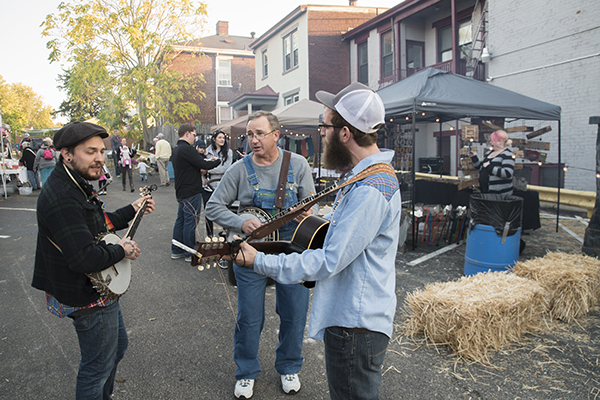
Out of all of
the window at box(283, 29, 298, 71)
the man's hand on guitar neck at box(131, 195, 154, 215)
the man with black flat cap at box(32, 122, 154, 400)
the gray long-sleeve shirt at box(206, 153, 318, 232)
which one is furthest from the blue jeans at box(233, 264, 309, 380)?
the window at box(283, 29, 298, 71)

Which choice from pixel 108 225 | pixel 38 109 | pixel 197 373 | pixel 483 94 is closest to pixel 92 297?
pixel 108 225

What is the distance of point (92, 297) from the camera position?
7.10 ft

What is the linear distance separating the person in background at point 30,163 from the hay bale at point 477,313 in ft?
51.1

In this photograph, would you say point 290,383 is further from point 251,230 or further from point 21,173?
point 21,173

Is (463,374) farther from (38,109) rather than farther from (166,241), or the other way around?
(38,109)

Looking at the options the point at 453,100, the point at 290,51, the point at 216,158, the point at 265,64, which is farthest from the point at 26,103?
the point at 453,100

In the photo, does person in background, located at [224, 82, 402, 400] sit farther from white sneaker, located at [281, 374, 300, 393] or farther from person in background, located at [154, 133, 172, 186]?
person in background, located at [154, 133, 172, 186]

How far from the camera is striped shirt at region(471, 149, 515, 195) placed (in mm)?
6348

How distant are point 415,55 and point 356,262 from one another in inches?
752

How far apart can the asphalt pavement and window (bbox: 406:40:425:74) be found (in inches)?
621

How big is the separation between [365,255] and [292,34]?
23.7m

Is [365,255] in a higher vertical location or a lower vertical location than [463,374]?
higher

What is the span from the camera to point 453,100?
682 centimetres

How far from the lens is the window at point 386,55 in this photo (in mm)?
19094
